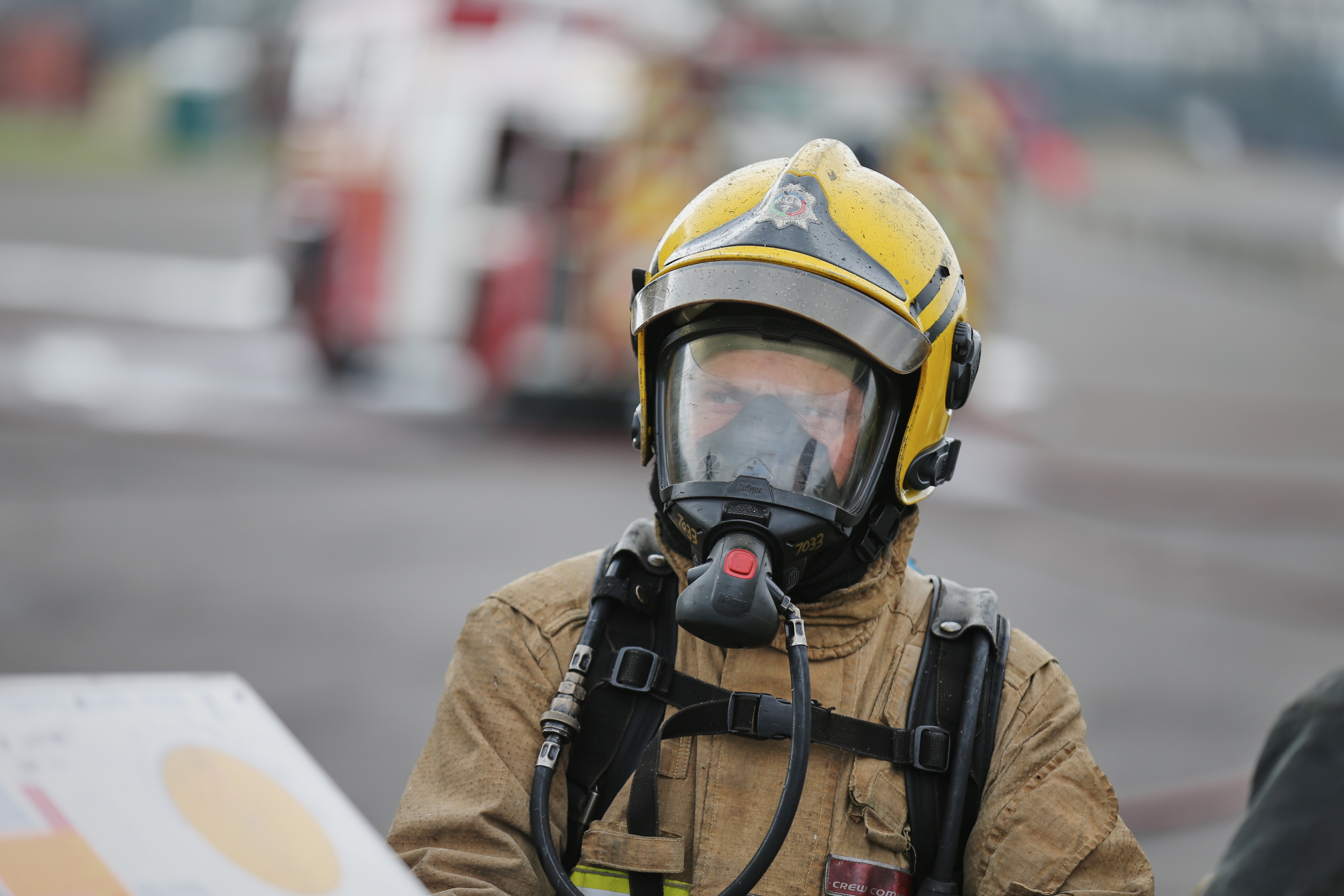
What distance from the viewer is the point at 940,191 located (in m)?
9.65

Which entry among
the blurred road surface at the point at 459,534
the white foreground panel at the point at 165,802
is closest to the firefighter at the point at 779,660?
the white foreground panel at the point at 165,802

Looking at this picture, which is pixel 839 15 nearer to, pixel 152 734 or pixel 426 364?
pixel 426 364

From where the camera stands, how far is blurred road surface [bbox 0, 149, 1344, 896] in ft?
18.1

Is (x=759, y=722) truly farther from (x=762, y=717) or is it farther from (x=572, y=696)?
(x=572, y=696)

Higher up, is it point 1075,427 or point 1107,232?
point 1107,232

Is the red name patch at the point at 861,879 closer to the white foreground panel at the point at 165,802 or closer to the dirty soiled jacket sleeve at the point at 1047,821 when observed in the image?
the dirty soiled jacket sleeve at the point at 1047,821

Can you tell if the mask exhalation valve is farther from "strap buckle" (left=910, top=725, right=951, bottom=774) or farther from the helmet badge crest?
the helmet badge crest

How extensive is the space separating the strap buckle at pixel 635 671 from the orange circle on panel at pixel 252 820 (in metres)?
0.55

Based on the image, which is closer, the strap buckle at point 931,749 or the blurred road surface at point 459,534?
the strap buckle at point 931,749

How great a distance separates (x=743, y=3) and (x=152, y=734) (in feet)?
90.7

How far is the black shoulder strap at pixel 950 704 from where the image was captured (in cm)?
199

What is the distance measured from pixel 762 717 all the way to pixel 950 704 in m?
0.27

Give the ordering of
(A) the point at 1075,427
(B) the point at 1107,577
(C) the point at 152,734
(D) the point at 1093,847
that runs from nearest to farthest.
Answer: (C) the point at 152,734 → (D) the point at 1093,847 → (B) the point at 1107,577 → (A) the point at 1075,427

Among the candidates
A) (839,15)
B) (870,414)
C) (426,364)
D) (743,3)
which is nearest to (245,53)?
(743,3)
